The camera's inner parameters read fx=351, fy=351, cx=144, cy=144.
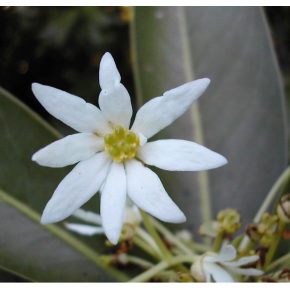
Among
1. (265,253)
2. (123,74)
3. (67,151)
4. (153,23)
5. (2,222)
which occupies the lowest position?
(265,253)

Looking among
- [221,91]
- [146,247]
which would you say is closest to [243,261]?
[146,247]

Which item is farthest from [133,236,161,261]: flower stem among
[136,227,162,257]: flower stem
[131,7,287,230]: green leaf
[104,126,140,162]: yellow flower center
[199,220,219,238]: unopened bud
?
[131,7,287,230]: green leaf

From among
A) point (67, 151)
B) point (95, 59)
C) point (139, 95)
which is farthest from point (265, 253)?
point (95, 59)

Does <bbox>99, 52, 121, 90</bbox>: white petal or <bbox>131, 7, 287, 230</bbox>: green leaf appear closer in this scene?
<bbox>99, 52, 121, 90</bbox>: white petal

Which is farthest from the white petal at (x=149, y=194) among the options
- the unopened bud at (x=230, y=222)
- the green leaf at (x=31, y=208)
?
the green leaf at (x=31, y=208)

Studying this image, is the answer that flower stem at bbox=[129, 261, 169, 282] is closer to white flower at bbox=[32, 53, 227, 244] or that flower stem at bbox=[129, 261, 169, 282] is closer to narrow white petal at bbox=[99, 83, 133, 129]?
white flower at bbox=[32, 53, 227, 244]

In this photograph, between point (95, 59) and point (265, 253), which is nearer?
point (265, 253)

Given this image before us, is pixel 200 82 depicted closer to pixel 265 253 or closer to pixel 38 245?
pixel 265 253
